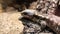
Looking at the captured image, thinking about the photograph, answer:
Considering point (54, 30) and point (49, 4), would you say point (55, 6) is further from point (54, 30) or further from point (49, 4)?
point (54, 30)

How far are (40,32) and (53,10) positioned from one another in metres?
0.29

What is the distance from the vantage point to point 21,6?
319 centimetres

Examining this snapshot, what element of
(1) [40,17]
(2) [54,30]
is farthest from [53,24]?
(1) [40,17]

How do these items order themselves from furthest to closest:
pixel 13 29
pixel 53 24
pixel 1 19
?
pixel 1 19 < pixel 13 29 < pixel 53 24

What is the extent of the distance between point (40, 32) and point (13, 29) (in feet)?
2.54

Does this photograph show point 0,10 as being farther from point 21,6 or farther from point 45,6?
point 45,6

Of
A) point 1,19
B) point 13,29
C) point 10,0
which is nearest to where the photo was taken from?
point 13,29

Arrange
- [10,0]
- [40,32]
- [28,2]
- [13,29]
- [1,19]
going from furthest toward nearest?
[10,0]
[28,2]
[1,19]
[13,29]
[40,32]

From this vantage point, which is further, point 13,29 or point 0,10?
point 0,10

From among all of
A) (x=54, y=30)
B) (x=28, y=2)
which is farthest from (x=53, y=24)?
(x=28, y=2)

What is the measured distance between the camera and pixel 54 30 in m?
1.43

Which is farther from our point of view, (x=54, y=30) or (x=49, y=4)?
(x=49, y=4)

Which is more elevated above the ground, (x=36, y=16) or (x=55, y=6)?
(x=55, y=6)

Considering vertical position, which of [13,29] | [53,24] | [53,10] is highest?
[53,10]
